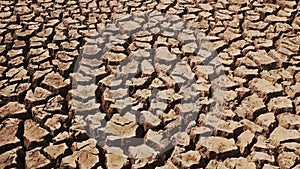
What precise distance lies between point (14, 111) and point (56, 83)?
0.19 metres

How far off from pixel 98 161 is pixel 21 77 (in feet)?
1.71

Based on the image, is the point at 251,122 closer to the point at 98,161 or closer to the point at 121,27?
the point at 98,161

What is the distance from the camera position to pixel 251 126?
4.88 ft

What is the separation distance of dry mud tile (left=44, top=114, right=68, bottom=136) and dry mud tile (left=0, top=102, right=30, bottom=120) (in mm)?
84

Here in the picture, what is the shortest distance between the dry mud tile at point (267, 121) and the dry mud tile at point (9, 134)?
724 millimetres

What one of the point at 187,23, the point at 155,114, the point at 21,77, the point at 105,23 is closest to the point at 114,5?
the point at 105,23

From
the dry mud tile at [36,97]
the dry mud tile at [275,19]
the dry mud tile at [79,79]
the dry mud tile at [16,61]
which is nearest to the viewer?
the dry mud tile at [36,97]

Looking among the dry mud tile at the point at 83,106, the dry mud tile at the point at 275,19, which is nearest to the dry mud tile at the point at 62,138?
the dry mud tile at the point at 83,106

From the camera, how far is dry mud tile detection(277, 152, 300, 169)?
4.44 feet

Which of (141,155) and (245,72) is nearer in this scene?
(141,155)

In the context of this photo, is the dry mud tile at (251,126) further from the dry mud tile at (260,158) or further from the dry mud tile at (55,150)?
the dry mud tile at (55,150)

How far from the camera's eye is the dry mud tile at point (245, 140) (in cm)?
141

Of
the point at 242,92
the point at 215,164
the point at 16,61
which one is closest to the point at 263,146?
the point at 215,164

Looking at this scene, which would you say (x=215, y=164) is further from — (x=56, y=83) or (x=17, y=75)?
(x=17, y=75)
